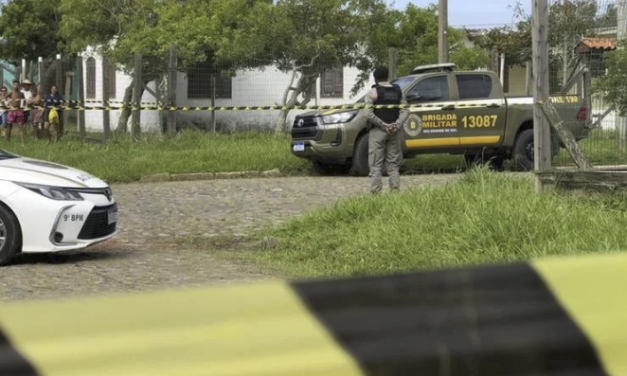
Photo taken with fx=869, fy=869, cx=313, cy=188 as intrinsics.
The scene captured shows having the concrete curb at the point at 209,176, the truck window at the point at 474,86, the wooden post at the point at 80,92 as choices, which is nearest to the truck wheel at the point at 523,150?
the truck window at the point at 474,86

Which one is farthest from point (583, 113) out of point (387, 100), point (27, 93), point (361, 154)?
point (27, 93)

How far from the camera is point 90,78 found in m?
25.3

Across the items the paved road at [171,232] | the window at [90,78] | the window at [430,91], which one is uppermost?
the window at [90,78]

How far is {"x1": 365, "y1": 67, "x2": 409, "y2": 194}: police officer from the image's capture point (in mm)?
11133

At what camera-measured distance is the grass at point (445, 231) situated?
665cm

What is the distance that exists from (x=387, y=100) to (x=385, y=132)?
1.52 feet

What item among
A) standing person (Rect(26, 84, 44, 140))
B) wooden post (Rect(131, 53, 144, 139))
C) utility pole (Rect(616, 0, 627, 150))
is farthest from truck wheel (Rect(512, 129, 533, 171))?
standing person (Rect(26, 84, 44, 140))

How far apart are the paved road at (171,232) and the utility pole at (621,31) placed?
9.30 feet

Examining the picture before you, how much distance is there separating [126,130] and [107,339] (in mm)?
18708

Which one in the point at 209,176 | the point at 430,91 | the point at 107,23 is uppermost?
the point at 107,23

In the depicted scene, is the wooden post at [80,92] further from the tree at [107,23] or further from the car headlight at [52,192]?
the car headlight at [52,192]

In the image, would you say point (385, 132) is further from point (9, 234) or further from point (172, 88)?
point (172, 88)

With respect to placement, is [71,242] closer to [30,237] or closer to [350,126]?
[30,237]

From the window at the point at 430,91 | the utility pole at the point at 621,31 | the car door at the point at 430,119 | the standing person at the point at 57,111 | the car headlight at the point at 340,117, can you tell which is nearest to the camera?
the utility pole at the point at 621,31
